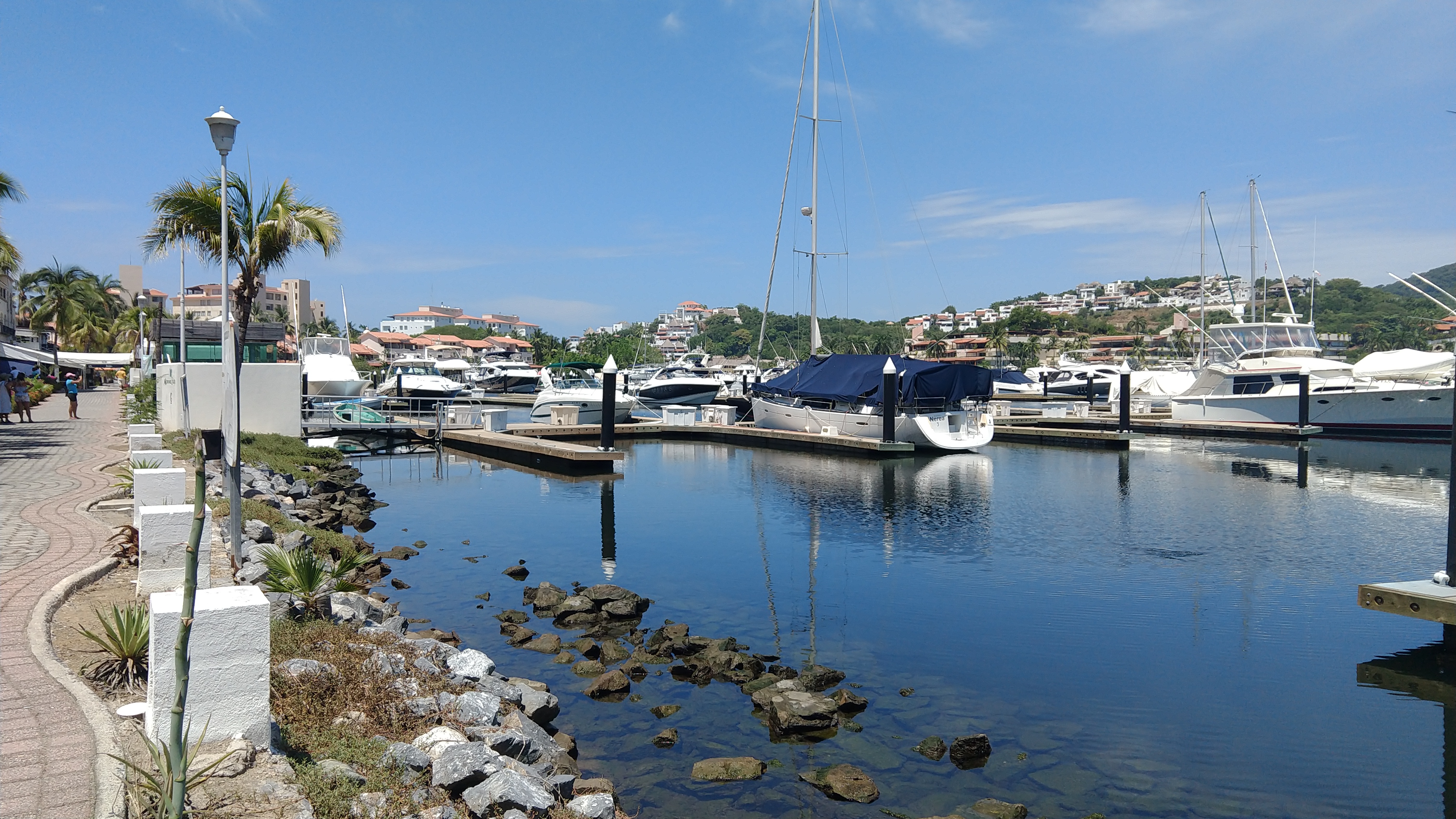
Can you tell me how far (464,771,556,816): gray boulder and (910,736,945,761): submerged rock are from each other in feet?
13.7

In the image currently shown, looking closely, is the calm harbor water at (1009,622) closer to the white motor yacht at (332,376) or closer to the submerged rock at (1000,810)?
the submerged rock at (1000,810)

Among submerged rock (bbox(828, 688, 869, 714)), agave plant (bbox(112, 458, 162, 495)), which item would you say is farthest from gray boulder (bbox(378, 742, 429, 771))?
agave plant (bbox(112, 458, 162, 495))

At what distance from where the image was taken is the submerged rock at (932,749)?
8.88 metres

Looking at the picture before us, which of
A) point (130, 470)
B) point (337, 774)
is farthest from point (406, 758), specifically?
point (130, 470)

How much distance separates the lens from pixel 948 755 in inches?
350

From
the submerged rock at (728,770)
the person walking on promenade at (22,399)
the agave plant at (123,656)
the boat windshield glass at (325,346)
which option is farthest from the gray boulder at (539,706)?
the boat windshield glass at (325,346)

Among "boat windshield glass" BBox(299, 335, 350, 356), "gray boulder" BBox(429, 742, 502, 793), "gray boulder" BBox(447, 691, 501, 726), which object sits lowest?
"gray boulder" BBox(447, 691, 501, 726)

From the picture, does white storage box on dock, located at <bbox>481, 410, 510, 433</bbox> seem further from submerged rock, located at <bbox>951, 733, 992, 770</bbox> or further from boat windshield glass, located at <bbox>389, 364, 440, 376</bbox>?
submerged rock, located at <bbox>951, 733, 992, 770</bbox>

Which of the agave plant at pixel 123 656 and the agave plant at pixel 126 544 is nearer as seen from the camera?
the agave plant at pixel 123 656

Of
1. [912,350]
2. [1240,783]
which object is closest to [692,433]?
[1240,783]

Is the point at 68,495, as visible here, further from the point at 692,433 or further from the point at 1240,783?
the point at 692,433

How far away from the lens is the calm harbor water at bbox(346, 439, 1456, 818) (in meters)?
8.50

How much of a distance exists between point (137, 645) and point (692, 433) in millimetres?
35094

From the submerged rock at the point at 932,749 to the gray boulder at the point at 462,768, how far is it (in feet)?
14.5
